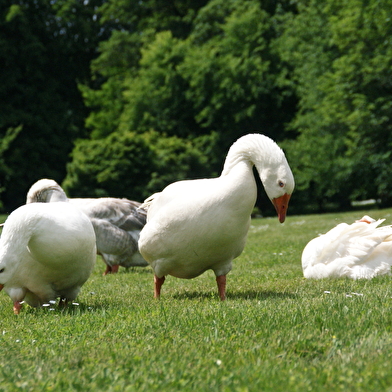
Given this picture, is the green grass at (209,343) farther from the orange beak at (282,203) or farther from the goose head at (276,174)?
the goose head at (276,174)

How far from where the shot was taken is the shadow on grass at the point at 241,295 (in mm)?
5975

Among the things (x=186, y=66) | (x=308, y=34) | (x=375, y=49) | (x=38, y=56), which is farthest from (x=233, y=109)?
(x=38, y=56)

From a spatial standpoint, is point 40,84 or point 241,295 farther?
point 40,84

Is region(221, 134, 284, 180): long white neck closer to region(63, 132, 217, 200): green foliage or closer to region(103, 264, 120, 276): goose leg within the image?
region(103, 264, 120, 276): goose leg

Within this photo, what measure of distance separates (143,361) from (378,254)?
15.6 feet

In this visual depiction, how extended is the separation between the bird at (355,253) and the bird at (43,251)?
3.14 meters

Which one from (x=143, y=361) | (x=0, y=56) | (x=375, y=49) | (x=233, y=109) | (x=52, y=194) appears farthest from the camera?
(x=0, y=56)

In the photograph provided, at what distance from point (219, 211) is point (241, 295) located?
1284 mm

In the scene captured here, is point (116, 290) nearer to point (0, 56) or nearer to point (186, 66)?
point (186, 66)

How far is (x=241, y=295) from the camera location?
251 inches

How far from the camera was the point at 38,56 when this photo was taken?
37375mm

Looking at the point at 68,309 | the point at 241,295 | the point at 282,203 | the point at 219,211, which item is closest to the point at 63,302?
the point at 68,309

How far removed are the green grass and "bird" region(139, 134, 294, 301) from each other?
0.45 m

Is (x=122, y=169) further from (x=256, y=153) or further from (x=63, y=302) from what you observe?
(x=256, y=153)
